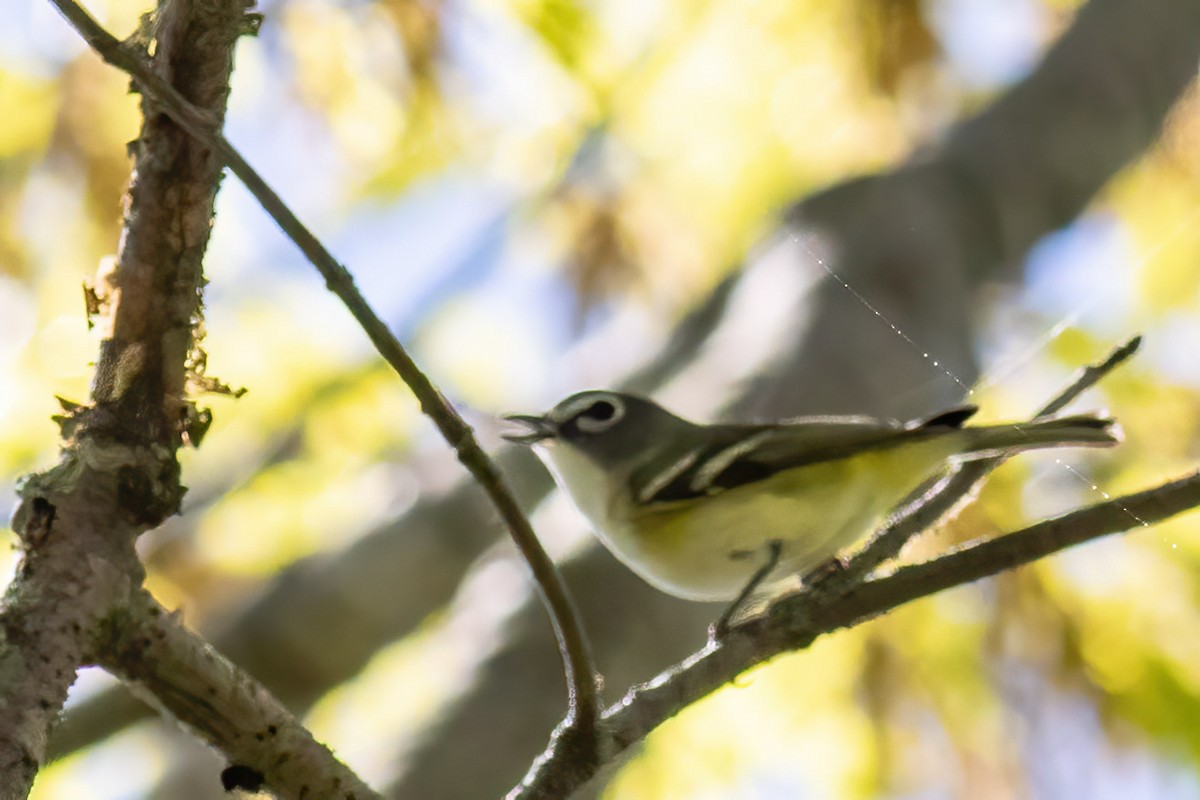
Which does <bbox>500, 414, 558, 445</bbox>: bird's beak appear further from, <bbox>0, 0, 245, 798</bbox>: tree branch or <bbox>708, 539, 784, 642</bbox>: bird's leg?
<bbox>0, 0, 245, 798</bbox>: tree branch

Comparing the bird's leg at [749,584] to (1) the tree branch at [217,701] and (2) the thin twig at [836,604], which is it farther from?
(1) the tree branch at [217,701]

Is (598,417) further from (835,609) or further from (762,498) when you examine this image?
(835,609)

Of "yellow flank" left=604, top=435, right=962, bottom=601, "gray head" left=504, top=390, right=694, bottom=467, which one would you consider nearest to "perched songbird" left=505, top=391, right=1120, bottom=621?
"yellow flank" left=604, top=435, right=962, bottom=601

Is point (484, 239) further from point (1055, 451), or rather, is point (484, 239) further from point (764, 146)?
point (1055, 451)

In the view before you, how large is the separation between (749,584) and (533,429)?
816mm

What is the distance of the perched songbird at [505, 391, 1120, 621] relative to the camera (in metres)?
2.40

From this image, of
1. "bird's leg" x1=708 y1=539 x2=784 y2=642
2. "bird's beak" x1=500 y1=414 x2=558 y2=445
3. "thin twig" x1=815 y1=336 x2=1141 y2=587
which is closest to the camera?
"thin twig" x1=815 y1=336 x2=1141 y2=587

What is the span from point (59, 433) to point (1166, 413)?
1.92 meters

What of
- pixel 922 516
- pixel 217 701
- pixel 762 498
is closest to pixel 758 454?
pixel 762 498

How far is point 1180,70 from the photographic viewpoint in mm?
3600

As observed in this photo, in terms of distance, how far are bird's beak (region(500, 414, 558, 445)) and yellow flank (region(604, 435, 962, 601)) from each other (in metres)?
0.38

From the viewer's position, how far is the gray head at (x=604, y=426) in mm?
2822

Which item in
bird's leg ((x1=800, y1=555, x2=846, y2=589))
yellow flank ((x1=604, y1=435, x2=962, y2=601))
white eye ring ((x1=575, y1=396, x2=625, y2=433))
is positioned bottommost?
bird's leg ((x1=800, y1=555, x2=846, y2=589))

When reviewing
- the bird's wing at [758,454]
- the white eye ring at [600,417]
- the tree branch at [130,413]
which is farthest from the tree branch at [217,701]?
the white eye ring at [600,417]
